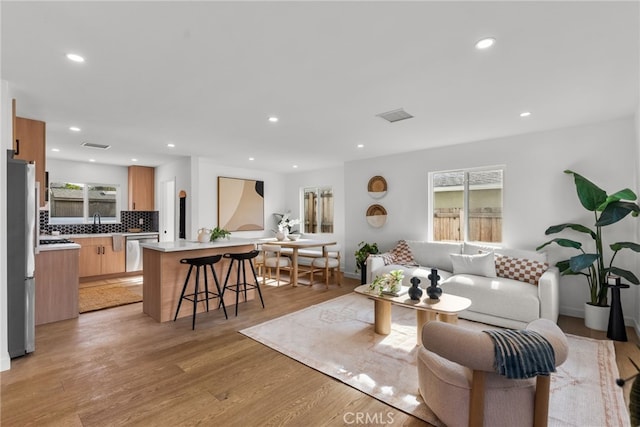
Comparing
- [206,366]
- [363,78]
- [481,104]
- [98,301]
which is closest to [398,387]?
[206,366]

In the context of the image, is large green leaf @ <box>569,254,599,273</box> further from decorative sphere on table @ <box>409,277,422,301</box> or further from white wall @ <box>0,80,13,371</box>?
white wall @ <box>0,80,13,371</box>

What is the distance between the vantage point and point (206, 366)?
2656mm

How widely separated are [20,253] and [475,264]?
197 inches

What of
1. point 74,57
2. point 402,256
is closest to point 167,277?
point 74,57

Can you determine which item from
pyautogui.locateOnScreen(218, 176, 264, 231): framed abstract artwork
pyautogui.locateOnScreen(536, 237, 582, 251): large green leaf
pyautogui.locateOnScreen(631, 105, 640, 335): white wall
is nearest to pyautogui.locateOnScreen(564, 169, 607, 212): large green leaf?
pyautogui.locateOnScreen(631, 105, 640, 335): white wall

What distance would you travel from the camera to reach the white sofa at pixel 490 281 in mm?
3381

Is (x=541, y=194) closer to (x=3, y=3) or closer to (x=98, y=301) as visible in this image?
(x=3, y=3)

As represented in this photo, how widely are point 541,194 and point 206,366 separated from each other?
4.52m

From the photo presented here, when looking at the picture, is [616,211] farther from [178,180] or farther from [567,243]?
[178,180]

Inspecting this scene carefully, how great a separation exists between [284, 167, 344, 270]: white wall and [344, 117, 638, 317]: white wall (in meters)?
1.52

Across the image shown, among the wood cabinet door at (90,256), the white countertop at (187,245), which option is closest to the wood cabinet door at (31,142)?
the white countertop at (187,245)

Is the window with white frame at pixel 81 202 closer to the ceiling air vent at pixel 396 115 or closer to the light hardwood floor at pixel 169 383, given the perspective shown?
the light hardwood floor at pixel 169 383

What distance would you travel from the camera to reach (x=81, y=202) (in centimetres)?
643

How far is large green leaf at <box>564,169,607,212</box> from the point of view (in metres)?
3.43
